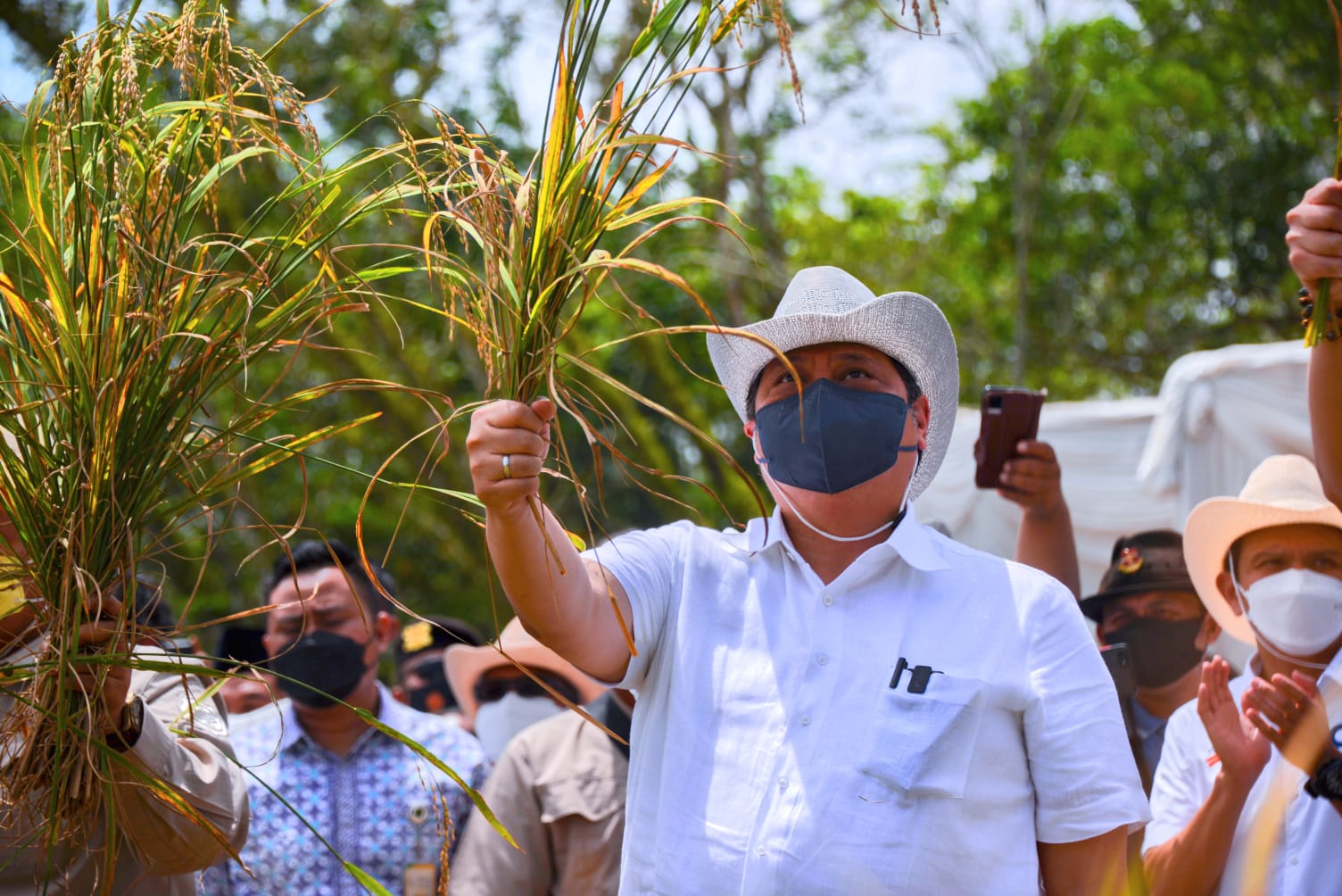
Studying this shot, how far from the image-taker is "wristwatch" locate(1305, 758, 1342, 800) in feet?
9.13

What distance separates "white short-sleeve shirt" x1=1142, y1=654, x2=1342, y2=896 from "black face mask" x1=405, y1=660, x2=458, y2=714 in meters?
3.67

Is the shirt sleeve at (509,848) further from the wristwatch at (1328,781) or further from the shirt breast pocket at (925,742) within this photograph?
the wristwatch at (1328,781)

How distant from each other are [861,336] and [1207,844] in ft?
4.34

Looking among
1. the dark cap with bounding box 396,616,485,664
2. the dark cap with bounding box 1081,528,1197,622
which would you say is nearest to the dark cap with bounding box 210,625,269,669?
the dark cap with bounding box 396,616,485,664

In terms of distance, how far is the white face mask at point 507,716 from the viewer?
4961 millimetres

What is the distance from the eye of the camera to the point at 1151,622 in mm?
4113

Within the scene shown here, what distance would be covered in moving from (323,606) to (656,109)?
2327 mm

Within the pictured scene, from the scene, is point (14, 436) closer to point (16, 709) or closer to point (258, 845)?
point (16, 709)

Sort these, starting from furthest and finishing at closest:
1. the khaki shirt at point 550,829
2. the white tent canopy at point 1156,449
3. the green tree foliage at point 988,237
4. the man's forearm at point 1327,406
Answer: the green tree foliage at point 988,237 → the white tent canopy at point 1156,449 → the khaki shirt at point 550,829 → the man's forearm at point 1327,406

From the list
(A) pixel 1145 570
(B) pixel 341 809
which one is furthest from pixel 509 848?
(A) pixel 1145 570

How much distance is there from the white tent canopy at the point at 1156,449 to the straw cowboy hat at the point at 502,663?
177 cm

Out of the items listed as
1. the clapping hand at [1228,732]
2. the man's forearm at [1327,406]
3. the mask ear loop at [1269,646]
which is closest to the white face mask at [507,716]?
the mask ear loop at [1269,646]

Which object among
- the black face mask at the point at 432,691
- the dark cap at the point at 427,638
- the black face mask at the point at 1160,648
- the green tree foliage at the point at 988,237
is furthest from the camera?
the green tree foliage at the point at 988,237

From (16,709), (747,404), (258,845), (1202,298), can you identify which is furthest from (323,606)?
(1202,298)
